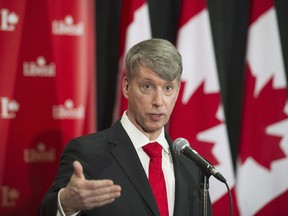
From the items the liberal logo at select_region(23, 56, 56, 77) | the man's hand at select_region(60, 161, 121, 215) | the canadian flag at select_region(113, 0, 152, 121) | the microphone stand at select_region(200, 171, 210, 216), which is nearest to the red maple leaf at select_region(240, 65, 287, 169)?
the canadian flag at select_region(113, 0, 152, 121)

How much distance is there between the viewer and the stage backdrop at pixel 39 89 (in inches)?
115

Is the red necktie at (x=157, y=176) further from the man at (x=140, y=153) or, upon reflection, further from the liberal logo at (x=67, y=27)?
the liberal logo at (x=67, y=27)

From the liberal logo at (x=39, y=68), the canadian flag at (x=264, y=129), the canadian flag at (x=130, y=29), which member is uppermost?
the canadian flag at (x=130, y=29)

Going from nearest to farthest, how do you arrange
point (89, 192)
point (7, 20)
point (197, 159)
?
point (89, 192) → point (197, 159) → point (7, 20)

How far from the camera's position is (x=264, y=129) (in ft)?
11.8

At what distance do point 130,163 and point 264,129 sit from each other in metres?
1.74

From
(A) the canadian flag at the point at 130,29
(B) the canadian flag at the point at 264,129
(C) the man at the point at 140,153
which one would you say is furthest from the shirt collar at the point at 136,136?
(B) the canadian flag at the point at 264,129

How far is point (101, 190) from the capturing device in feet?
5.40

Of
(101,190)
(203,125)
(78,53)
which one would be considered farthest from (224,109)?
(101,190)

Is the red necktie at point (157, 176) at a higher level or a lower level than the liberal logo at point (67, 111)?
lower

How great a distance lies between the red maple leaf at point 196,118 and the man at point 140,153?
112 centimetres

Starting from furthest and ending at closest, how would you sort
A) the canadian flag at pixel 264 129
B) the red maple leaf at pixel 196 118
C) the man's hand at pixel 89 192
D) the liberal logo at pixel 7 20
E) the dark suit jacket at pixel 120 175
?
the canadian flag at pixel 264 129
the red maple leaf at pixel 196 118
the liberal logo at pixel 7 20
the dark suit jacket at pixel 120 175
the man's hand at pixel 89 192

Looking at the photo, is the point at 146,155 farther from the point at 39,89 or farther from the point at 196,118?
the point at 196,118

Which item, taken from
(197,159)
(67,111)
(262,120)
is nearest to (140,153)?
(197,159)
